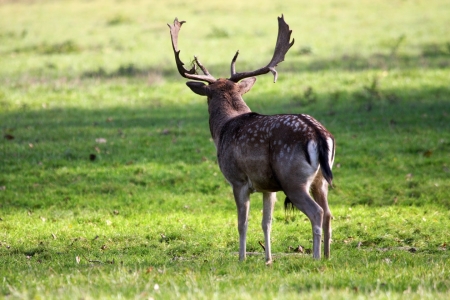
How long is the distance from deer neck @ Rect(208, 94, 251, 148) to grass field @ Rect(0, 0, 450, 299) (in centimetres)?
162

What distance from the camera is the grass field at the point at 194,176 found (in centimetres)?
629

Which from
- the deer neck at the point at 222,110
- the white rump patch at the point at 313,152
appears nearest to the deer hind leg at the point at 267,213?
the deer neck at the point at 222,110

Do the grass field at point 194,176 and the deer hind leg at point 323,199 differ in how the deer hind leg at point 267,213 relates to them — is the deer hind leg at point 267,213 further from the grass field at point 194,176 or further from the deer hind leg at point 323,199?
the deer hind leg at point 323,199

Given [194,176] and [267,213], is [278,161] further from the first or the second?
[194,176]

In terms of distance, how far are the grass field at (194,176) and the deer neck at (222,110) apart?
1.62 meters

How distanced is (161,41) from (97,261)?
23.7m

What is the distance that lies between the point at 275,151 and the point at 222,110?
1802 millimetres

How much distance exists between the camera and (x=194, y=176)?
12.7 meters

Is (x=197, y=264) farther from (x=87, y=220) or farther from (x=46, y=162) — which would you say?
(x=46, y=162)

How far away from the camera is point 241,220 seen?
8.11m

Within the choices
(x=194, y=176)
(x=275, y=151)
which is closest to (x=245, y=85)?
(x=275, y=151)

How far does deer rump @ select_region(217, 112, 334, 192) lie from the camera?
7.21 meters

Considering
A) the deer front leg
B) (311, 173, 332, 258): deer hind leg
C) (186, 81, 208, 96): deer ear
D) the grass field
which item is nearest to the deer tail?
(311, 173, 332, 258): deer hind leg

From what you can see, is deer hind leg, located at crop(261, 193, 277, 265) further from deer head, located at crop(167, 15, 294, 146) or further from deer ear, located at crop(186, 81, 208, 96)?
deer ear, located at crop(186, 81, 208, 96)
